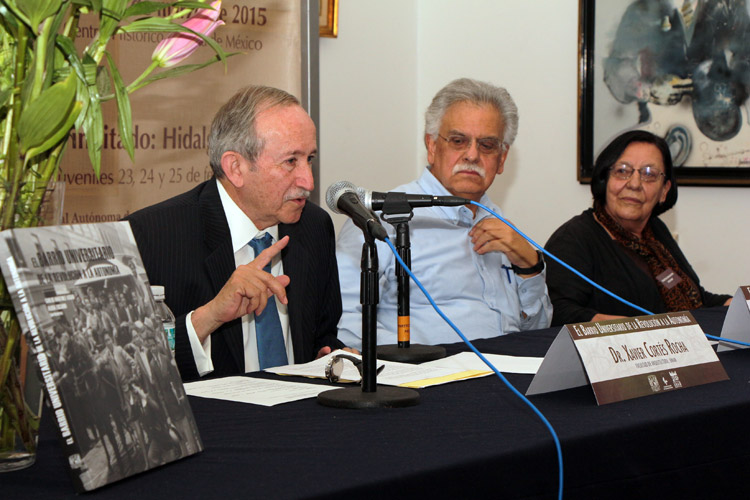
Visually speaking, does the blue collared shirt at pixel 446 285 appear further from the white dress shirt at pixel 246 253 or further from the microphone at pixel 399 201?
the microphone at pixel 399 201

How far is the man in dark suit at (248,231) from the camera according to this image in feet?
6.57

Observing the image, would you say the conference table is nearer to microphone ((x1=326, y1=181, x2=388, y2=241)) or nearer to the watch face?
the watch face

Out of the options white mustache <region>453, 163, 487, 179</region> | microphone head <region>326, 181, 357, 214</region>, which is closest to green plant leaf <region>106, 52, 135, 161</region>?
microphone head <region>326, 181, 357, 214</region>

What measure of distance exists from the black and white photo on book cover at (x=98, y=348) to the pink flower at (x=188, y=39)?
9.5 inches

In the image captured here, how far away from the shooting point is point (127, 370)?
1038mm

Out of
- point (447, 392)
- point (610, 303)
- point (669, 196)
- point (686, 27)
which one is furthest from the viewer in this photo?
point (686, 27)

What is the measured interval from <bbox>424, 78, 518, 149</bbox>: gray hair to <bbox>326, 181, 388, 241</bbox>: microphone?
1.26 m

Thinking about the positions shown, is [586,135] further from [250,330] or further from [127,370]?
[127,370]

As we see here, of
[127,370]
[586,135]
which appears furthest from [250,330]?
[586,135]

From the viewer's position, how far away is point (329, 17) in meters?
3.93

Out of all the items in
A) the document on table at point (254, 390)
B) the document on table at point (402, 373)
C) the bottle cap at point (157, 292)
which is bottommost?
the document on table at point (402, 373)

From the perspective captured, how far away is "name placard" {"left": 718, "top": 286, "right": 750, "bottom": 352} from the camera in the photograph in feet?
6.42

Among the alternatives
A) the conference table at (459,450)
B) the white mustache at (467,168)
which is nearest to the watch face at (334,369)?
the conference table at (459,450)

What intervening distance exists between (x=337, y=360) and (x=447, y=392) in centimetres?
21
